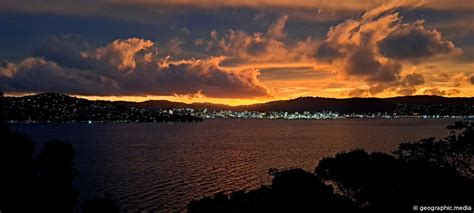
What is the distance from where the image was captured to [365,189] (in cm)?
2894

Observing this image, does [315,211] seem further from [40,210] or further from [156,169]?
[156,169]

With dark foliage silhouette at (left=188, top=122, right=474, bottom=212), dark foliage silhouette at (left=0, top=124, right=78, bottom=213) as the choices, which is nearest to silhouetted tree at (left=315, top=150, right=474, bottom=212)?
dark foliage silhouette at (left=188, top=122, right=474, bottom=212)

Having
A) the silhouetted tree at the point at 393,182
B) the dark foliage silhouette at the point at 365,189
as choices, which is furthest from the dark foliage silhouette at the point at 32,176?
the silhouetted tree at the point at 393,182

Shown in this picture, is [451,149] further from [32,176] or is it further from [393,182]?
[32,176]

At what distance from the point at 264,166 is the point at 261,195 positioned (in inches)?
2406

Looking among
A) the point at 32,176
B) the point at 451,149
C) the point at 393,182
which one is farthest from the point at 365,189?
the point at 32,176

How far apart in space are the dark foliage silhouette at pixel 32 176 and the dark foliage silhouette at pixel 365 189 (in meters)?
9.20

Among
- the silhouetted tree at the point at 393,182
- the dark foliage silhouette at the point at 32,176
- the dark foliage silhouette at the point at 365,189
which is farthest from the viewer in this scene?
the silhouetted tree at the point at 393,182

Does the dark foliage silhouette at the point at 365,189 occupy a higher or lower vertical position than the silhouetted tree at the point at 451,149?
lower

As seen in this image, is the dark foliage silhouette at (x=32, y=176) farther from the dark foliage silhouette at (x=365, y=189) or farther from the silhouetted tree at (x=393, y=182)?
the silhouetted tree at (x=393, y=182)

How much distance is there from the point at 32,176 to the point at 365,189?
65.6ft

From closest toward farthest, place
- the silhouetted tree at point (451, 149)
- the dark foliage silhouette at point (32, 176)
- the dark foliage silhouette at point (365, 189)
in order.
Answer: the dark foliage silhouette at point (32, 176)
the dark foliage silhouette at point (365, 189)
the silhouetted tree at point (451, 149)

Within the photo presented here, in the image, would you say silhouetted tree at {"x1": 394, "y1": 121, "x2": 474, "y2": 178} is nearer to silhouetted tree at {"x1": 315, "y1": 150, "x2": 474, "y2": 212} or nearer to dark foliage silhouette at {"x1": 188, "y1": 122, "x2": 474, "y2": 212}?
dark foliage silhouette at {"x1": 188, "y1": 122, "x2": 474, "y2": 212}

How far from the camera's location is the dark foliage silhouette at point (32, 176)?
17859mm
